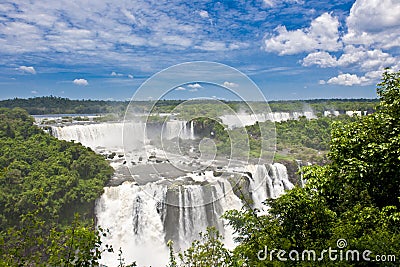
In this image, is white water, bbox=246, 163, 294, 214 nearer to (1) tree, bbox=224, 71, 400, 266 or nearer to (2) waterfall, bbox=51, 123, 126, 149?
(1) tree, bbox=224, 71, 400, 266

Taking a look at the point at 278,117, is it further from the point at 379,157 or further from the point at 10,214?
the point at 379,157

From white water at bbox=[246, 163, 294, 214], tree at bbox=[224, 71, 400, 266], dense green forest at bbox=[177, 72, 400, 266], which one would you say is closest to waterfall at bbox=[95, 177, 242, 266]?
white water at bbox=[246, 163, 294, 214]

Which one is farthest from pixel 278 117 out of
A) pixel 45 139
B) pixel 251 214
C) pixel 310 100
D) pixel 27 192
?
pixel 251 214

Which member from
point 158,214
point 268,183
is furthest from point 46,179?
point 268,183

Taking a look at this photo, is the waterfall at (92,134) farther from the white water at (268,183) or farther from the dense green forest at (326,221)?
the dense green forest at (326,221)

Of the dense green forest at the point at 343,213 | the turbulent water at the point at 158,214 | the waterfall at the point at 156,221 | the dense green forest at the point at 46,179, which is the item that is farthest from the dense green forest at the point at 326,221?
the dense green forest at the point at 46,179

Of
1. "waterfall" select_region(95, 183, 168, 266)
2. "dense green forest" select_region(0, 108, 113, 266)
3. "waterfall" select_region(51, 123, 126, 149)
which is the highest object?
"waterfall" select_region(51, 123, 126, 149)

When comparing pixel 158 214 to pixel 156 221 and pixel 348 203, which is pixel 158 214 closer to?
pixel 156 221

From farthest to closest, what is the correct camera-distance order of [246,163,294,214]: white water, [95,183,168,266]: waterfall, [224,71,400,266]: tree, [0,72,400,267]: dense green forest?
[246,163,294,214]: white water → [95,183,168,266]: waterfall → [224,71,400,266]: tree → [0,72,400,267]: dense green forest

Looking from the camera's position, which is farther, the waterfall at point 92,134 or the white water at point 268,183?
the waterfall at point 92,134

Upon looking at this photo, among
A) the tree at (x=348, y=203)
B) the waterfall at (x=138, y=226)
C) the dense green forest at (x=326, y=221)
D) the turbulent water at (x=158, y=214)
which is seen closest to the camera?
the dense green forest at (x=326, y=221)

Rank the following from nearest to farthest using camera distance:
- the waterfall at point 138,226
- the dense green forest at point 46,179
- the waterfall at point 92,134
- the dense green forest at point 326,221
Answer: the dense green forest at point 326,221 < the waterfall at point 138,226 < the dense green forest at point 46,179 < the waterfall at point 92,134

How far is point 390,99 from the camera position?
6434 millimetres

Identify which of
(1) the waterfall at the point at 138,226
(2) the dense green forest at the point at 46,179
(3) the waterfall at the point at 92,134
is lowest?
(1) the waterfall at the point at 138,226
